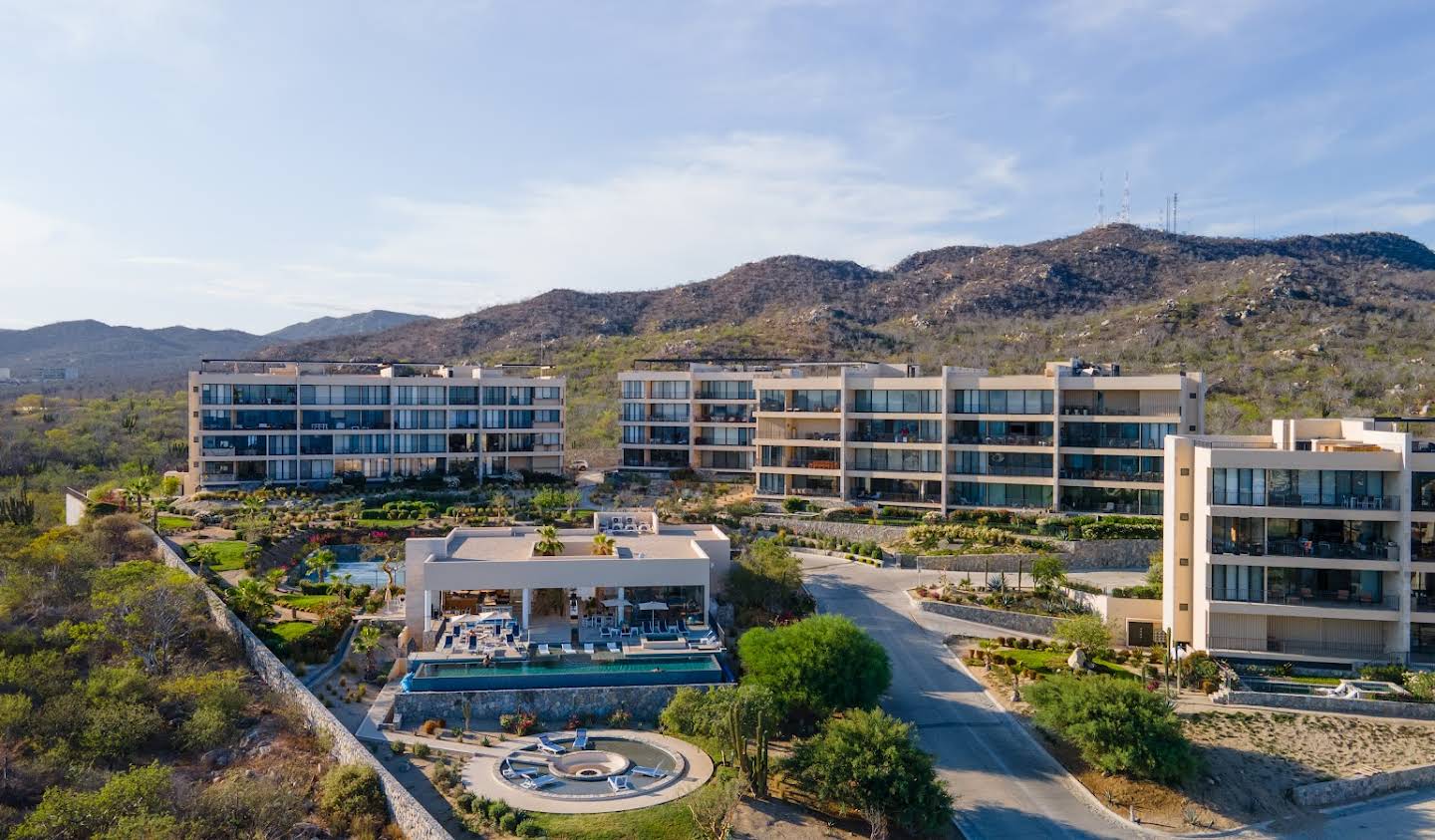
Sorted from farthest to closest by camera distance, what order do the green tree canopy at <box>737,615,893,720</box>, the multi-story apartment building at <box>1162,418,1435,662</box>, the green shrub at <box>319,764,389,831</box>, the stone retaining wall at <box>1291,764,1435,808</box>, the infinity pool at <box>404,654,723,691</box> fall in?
the multi-story apartment building at <box>1162,418,1435,662</box>
the infinity pool at <box>404,654,723,691</box>
the green tree canopy at <box>737,615,893,720</box>
the stone retaining wall at <box>1291,764,1435,808</box>
the green shrub at <box>319,764,389,831</box>

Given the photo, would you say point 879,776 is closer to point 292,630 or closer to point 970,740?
point 970,740

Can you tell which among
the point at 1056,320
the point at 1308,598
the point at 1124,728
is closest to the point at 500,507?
the point at 1124,728

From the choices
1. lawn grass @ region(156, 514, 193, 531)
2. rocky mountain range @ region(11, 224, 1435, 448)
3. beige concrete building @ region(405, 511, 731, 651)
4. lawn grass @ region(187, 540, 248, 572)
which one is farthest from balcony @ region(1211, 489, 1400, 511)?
lawn grass @ region(156, 514, 193, 531)

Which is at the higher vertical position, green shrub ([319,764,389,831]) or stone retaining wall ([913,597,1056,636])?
stone retaining wall ([913,597,1056,636])

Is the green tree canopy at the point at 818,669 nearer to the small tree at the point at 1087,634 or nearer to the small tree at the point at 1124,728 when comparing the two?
the small tree at the point at 1124,728

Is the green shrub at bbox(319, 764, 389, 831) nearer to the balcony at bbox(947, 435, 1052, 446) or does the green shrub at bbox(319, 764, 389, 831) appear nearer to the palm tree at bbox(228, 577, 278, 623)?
the palm tree at bbox(228, 577, 278, 623)
